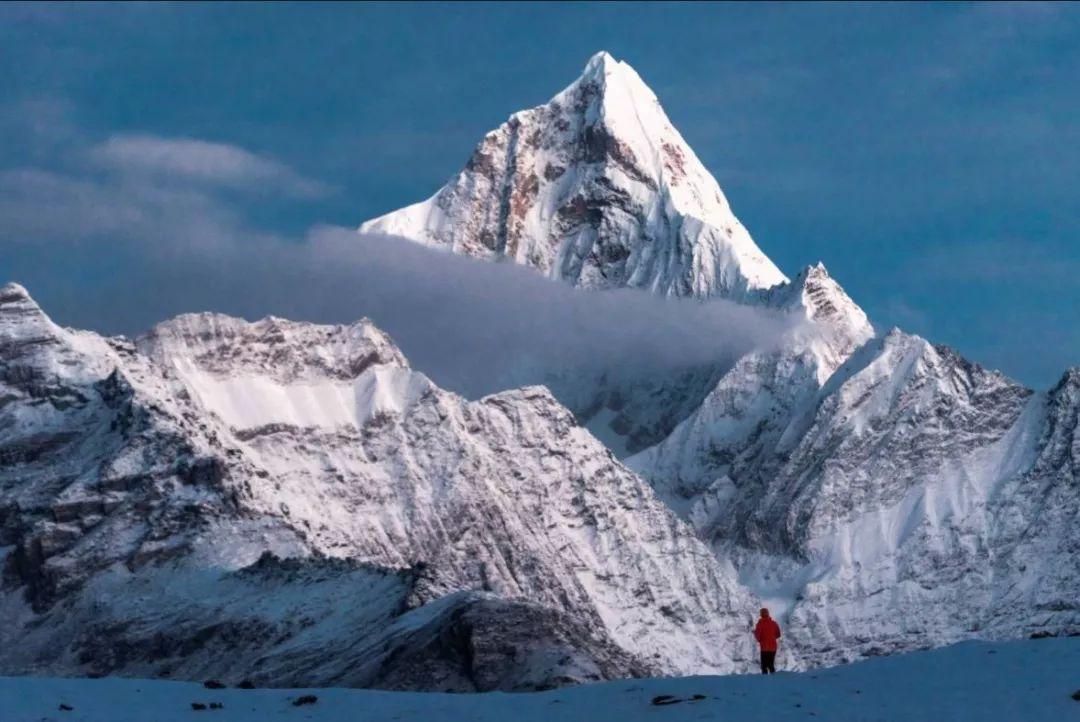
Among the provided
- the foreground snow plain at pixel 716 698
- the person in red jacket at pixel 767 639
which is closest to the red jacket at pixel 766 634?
the person in red jacket at pixel 767 639

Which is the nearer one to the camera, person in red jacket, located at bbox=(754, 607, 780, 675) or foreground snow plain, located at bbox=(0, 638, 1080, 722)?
foreground snow plain, located at bbox=(0, 638, 1080, 722)

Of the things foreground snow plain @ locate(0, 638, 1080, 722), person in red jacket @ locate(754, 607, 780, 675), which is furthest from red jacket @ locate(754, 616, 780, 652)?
foreground snow plain @ locate(0, 638, 1080, 722)

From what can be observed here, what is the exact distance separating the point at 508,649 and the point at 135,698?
100 metres

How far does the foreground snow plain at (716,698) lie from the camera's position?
3034 inches

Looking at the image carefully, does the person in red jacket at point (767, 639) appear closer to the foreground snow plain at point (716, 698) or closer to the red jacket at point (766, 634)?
the red jacket at point (766, 634)

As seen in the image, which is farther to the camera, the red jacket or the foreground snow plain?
the red jacket

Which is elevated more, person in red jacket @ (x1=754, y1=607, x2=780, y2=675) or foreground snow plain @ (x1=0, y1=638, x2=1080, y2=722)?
person in red jacket @ (x1=754, y1=607, x2=780, y2=675)

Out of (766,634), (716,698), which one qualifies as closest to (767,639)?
(766,634)

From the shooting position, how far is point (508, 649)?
599 feet

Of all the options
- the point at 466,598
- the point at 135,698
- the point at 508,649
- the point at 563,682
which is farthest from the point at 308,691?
the point at 466,598

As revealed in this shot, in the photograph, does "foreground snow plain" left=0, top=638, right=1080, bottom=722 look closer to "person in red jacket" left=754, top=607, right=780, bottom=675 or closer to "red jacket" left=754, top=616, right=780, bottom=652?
"person in red jacket" left=754, top=607, right=780, bottom=675

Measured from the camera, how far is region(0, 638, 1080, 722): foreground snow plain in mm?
77062

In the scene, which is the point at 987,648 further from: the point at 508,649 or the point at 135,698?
the point at 508,649

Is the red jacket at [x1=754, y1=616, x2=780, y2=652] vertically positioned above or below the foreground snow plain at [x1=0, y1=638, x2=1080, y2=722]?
above
